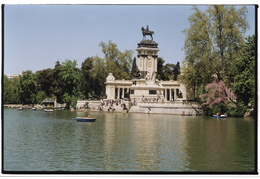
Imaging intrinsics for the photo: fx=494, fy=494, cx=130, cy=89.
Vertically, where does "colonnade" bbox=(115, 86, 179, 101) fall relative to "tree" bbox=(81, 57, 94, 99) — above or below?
below

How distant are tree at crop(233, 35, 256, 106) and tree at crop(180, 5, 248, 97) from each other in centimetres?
329

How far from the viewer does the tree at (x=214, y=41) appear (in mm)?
50906

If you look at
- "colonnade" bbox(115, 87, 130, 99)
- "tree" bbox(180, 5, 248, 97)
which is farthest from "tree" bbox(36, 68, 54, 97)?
"tree" bbox(180, 5, 248, 97)

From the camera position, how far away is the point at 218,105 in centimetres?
5144

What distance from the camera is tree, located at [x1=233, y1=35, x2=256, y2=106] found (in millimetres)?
44406

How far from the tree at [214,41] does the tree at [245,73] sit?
10.8 ft

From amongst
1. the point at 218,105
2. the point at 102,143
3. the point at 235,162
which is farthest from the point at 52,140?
the point at 218,105

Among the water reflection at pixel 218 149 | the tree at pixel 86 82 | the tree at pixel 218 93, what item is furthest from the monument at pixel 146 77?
the water reflection at pixel 218 149

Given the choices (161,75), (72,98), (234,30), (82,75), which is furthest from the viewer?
(161,75)

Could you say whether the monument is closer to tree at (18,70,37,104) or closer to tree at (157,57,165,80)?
tree at (157,57,165,80)

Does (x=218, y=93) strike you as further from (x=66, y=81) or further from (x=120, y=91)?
(x=66, y=81)

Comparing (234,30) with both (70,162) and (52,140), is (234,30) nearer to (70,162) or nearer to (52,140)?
(52,140)

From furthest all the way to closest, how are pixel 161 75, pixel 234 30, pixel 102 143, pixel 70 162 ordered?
pixel 161 75
pixel 234 30
pixel 102 143
pixel 70 162

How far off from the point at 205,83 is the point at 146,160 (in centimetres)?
3469
